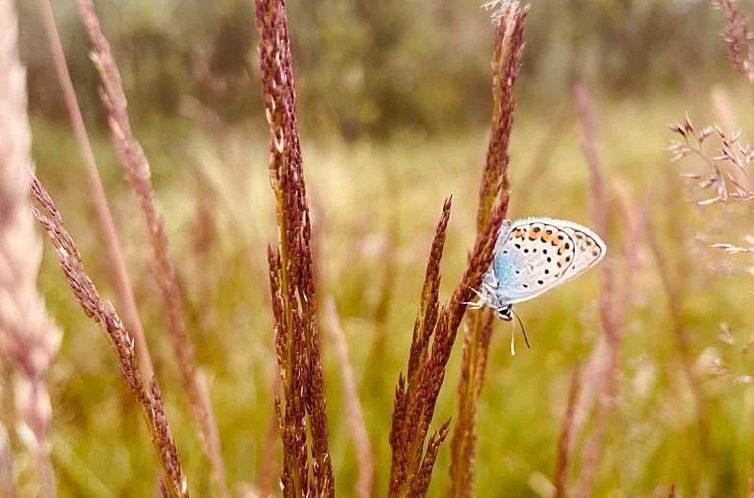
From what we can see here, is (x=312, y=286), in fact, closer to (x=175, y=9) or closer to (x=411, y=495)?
(x=411, y=495)

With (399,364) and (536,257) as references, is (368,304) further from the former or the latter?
(536,257)

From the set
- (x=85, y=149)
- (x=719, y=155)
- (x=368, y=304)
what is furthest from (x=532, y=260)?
(x=368, y=304)

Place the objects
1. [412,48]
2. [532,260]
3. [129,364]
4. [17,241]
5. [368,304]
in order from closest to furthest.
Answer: [17,241], [129,364], [532,260], [368,304], [412,48]

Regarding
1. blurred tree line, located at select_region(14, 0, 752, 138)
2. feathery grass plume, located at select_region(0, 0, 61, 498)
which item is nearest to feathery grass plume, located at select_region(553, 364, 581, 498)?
feathery grass plume, located at select_region(0, 0, 61, 498)

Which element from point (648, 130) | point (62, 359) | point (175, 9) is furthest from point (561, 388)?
point (648, 130)

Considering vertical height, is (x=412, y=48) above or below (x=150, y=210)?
above

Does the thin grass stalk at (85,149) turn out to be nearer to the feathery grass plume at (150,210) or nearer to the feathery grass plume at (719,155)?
A: the feathery grass plume at (150,210)
